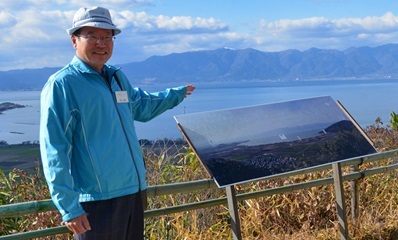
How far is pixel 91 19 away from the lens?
2492mm

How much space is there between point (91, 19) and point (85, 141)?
546 mm

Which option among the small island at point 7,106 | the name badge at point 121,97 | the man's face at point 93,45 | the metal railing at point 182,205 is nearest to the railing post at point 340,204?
the metal railing at point 182,205

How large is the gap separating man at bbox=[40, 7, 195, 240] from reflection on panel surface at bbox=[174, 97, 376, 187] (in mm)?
746

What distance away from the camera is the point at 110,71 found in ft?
8.93

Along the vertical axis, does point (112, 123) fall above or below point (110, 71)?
below

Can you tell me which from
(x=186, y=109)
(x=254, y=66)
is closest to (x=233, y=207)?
(x=186, y=109)

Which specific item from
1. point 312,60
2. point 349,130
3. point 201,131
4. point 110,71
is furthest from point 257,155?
point 312,60

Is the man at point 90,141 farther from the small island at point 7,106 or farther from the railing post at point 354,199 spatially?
the small island at point 7,106

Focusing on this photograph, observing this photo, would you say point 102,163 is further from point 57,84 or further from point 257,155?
point 257,155

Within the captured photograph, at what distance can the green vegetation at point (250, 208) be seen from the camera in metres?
4.08

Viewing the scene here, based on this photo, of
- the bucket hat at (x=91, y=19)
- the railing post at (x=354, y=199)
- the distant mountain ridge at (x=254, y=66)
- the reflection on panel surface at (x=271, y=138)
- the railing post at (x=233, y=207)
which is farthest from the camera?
the distant mountain ridge at (x=254, y=66)

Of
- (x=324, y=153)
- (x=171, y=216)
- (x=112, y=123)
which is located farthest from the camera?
(x=171, y=216)

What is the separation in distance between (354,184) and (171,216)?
1529 millimetres

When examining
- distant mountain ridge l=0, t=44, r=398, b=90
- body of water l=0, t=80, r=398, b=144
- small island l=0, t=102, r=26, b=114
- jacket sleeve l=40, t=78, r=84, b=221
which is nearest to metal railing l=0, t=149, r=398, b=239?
body of water l=0, t=80, r=398, b=144
